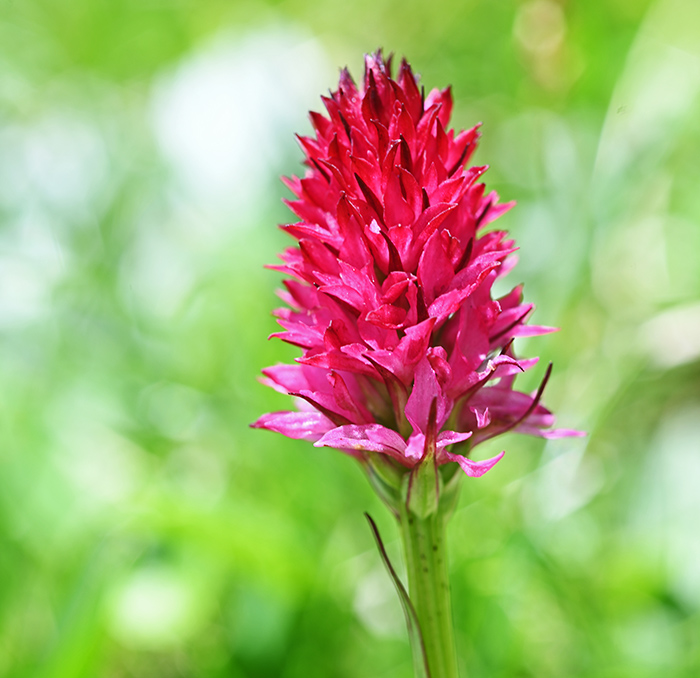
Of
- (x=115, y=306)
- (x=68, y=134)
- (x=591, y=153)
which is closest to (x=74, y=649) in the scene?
(x=115, y=306)

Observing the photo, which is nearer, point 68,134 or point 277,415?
point 277,415

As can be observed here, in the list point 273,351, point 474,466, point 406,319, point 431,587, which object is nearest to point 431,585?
point 431,587

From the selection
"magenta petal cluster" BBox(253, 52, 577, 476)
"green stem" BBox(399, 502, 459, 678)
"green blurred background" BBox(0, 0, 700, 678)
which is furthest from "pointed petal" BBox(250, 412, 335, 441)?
"green blurred background" BBox(0, 0, 700, 678)

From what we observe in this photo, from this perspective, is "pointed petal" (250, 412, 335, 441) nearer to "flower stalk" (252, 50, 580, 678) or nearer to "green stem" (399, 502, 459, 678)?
"flower stalk" (252, 50, 580, 678)

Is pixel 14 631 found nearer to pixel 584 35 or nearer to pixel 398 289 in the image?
pixel 398 289

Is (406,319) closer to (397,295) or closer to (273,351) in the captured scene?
(397,295)

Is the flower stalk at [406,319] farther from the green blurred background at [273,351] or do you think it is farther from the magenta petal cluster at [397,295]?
the green blurred background at [273,351]

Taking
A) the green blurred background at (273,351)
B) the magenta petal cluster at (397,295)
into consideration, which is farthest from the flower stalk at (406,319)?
the green blurred background at (273,351)
